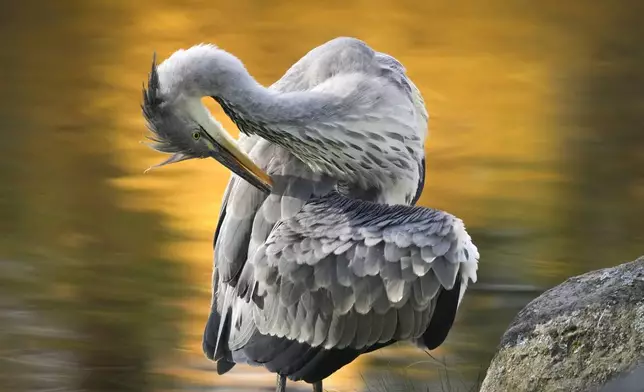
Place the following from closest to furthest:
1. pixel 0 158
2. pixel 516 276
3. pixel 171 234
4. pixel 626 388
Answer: pixel 626 388
pixel 516 276
pixel 171 234
pixel 0 158

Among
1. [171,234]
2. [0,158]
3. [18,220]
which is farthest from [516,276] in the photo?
[0,158]

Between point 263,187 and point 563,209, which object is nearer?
point 263,187

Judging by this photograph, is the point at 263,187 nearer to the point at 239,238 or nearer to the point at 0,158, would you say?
the point at 239,238

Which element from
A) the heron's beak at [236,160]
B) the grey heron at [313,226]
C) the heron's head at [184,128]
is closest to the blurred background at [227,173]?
the grey heron at [313,226]

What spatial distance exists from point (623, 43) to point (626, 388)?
16.3 m

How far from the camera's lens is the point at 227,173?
512 inches

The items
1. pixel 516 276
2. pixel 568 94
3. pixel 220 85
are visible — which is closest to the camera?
pixel 220 85

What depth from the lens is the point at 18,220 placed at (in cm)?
1152

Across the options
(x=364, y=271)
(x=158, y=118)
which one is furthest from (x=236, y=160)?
(x=364, y=271)

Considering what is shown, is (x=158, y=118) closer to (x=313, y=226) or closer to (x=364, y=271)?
(x=313, y=226)

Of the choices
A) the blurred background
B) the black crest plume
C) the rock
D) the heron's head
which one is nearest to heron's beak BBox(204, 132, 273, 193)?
the heron's head

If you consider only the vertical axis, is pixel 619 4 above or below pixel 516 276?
below

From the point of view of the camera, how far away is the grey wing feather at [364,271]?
5402 mm

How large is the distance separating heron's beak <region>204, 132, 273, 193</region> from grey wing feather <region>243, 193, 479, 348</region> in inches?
8.2
